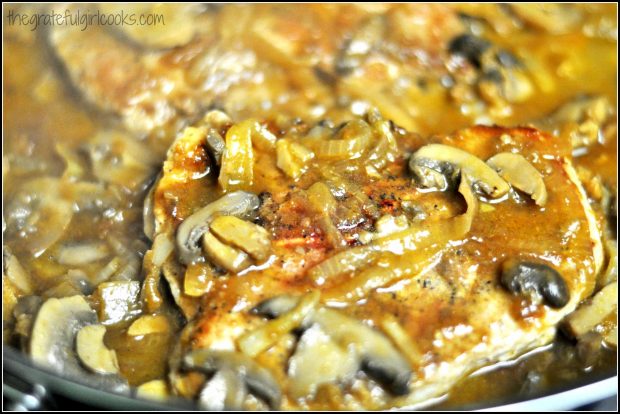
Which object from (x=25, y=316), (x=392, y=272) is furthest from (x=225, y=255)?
(x=25, y=316)

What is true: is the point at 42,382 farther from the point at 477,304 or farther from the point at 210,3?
the point at 210,3

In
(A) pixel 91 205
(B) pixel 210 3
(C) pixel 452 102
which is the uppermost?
(B) pixel 210 3

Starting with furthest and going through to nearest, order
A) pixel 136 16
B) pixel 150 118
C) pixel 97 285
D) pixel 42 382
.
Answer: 1. pixel 136 16
2. pixel 150 118
3. pixel 97 285
4. pixel 42 382

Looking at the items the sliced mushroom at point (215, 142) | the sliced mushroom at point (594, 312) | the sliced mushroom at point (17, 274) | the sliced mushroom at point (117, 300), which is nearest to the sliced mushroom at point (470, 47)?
the sliced mushroom at point (215, 142)

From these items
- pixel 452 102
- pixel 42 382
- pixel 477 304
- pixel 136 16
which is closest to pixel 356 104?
pixel 452 102

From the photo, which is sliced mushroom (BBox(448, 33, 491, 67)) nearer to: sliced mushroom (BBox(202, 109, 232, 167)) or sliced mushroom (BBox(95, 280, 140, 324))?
sliced mushroom (BBox(202, 109, 232, 167))

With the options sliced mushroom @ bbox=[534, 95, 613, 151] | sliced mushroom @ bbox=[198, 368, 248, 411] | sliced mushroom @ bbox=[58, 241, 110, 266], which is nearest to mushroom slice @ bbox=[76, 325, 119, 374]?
sliced mushroom @ bbox=[198, 368, 248, 411]
